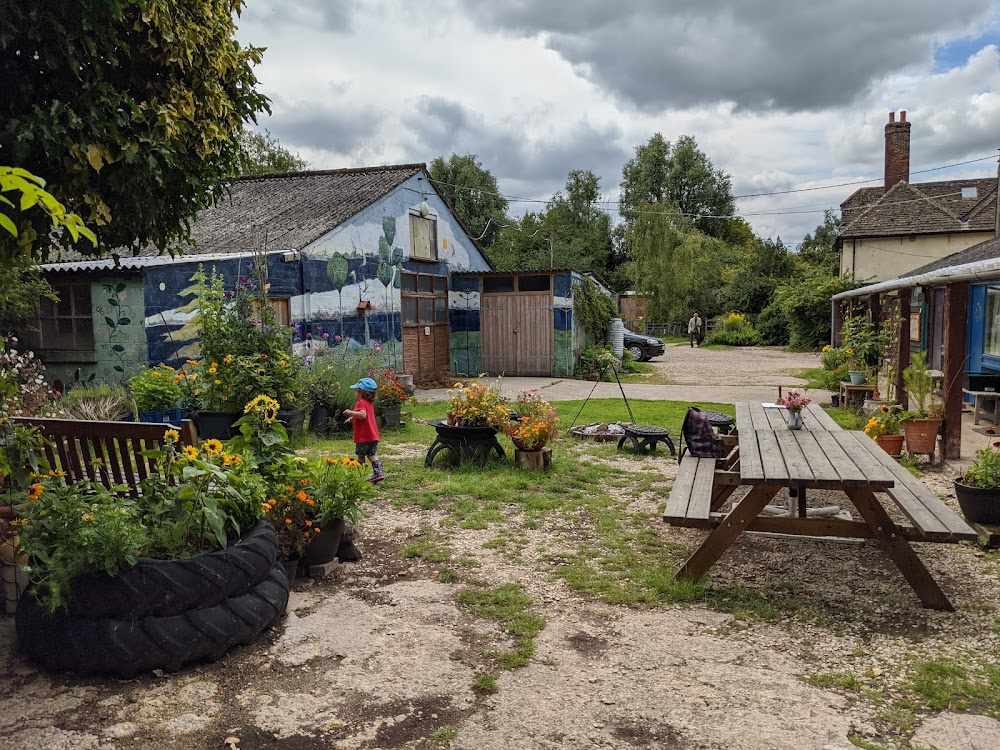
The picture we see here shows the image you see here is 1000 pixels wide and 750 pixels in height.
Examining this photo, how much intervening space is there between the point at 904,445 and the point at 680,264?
28.9 m

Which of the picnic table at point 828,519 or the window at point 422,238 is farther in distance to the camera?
the window at point 422,238

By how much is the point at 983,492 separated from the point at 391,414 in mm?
7262

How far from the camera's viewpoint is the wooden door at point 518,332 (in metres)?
18.0

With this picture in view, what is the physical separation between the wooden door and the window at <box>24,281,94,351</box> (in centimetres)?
928

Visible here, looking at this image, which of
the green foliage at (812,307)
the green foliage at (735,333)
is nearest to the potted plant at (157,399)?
the green foliage at (812,307)

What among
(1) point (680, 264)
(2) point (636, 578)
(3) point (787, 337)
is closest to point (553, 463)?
(2) point (636, 578)

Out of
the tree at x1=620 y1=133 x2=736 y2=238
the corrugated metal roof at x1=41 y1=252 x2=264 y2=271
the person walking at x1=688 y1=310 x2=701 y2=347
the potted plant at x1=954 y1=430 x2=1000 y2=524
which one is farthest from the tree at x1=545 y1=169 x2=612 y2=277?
the potted plant at x1=954 y1=430 x2=1000 y2=524

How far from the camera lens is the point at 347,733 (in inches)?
116

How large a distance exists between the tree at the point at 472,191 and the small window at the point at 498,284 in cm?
2192

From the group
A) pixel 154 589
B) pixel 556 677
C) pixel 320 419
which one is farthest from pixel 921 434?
pixel 154 589

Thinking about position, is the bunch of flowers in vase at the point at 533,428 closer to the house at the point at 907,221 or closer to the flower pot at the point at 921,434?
the flower pot at the point at 921,434

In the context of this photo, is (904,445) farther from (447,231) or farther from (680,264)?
(680,264)

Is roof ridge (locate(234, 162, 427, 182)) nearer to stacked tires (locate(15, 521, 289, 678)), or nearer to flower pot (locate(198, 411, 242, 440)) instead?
flower pot (locate(198, 411, 242, 440))

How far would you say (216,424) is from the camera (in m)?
9.12
